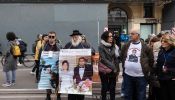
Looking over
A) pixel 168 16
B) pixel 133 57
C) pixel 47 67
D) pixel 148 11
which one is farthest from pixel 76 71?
pixel 148 11

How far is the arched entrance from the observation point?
3694 centimetres

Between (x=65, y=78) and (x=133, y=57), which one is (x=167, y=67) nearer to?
(x=133, y=57)

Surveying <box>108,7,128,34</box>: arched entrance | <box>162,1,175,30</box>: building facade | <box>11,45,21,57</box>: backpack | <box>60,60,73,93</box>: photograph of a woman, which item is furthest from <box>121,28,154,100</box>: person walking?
<box>108,7,128,34</box>: arched entrance

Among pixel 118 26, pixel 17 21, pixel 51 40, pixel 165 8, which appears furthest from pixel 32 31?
pixel 51 40

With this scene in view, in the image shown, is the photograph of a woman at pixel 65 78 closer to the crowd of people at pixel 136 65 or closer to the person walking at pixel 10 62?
the crowd of people at pixel 136 65

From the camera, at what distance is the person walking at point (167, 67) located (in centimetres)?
888

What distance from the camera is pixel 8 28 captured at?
29625mm

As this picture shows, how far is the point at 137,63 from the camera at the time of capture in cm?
921

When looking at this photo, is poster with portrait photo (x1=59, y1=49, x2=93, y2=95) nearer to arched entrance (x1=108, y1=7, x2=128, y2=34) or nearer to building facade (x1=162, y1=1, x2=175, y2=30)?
building facade (x1=162, y1=1, x2=175, y2=30)

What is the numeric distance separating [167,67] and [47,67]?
2833 mm

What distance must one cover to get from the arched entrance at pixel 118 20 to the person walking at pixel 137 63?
1084 inches

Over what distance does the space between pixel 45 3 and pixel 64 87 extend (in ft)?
67.9

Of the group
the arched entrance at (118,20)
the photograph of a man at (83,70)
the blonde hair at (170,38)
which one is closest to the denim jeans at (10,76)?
the photograph of a man at (83,70)

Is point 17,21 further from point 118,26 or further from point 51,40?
point 51,40
